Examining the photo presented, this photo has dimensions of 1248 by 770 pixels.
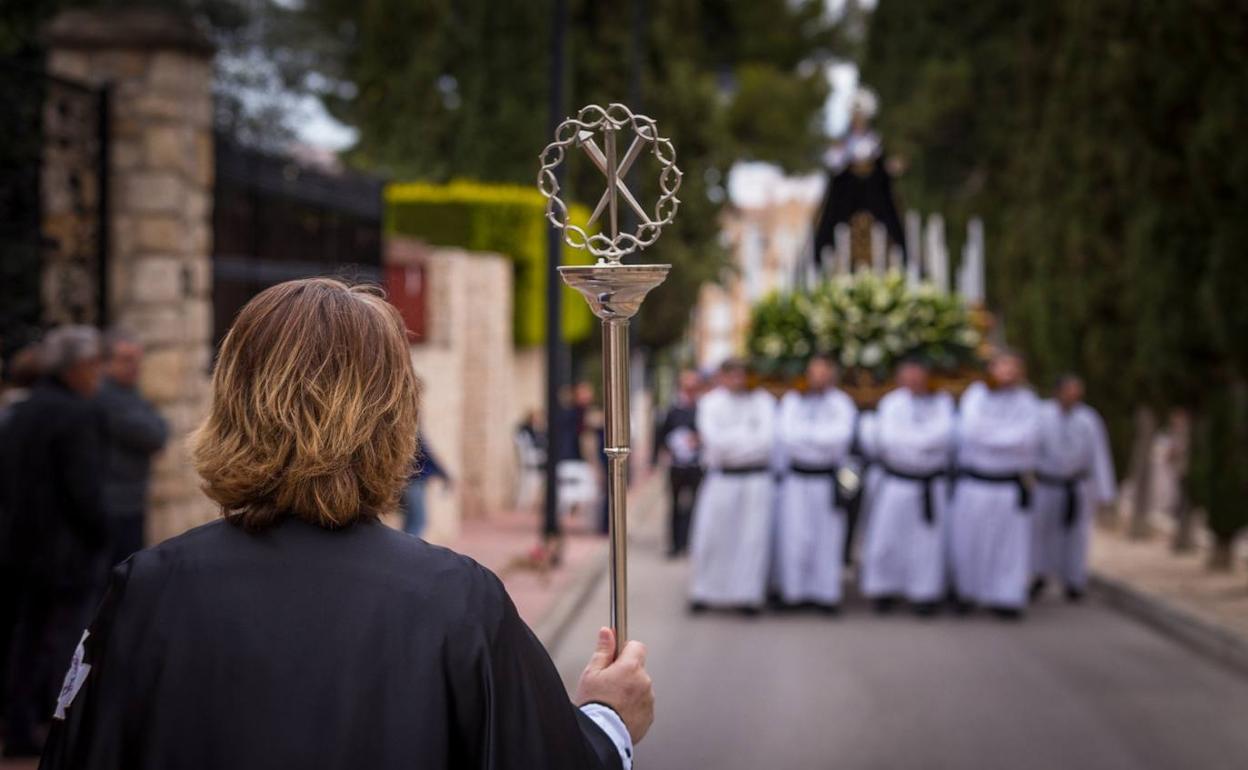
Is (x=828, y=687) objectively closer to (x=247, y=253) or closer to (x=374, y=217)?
(x=247, y=253)

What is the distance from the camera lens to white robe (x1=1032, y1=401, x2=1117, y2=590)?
15695 millimetres

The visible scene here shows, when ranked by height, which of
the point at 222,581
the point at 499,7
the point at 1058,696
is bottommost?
the point at 1058,696

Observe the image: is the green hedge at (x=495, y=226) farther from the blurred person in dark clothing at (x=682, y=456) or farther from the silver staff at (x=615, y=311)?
the silver staff at (x=615, y=311)

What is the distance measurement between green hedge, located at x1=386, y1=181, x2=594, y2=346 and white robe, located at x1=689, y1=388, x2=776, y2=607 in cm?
1018

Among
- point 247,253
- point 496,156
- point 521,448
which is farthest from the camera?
point 496,156

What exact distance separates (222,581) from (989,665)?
9484 mm

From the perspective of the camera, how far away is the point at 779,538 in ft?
48.6

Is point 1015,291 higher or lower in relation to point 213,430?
higher

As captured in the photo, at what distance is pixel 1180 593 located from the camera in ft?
48.6

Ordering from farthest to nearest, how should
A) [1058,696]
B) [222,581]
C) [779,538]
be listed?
[779,538] < [1058,696] < [222,581]

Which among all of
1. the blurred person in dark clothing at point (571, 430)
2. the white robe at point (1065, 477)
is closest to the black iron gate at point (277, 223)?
the white robe at point (1065, 477)

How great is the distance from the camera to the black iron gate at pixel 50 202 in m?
9.36

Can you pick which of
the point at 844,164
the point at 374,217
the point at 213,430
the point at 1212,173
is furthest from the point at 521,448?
the point at 213,430

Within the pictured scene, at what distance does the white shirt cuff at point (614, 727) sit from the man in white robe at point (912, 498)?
450 inches
